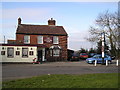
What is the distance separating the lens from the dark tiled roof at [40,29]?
39.2m

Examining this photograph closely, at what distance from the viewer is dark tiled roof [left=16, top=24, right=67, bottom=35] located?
3916 centimetres

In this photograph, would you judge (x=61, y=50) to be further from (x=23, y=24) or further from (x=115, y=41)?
(x=115, y=41)

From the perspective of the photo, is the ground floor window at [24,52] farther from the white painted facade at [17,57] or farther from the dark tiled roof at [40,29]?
the dark tiled roof at [40,29]

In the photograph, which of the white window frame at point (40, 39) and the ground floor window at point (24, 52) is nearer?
the ground floor window at point (24, 52)

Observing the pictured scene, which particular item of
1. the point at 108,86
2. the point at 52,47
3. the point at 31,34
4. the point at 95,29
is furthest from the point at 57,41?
the point at 108,86

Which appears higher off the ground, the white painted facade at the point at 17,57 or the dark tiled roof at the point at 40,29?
the dark tiled roof at the point at 40,29

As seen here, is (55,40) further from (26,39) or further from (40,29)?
(26,39)

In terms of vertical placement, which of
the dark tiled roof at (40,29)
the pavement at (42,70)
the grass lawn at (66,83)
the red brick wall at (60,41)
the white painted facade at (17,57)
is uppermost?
the dark tiled roof at (40,29)

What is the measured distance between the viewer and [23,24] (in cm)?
4203

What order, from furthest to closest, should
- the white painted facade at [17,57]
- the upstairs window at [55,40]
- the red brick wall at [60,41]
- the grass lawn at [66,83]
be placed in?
1. the upstairs window at [55,40]
2. the red brick wall at [60,41]
3. the white painted facade at [17,57]
4. the grass lawn at [66,83]

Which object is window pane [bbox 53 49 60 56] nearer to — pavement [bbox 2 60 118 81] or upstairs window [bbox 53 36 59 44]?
upstairs window [bbox 53 36 59 44]

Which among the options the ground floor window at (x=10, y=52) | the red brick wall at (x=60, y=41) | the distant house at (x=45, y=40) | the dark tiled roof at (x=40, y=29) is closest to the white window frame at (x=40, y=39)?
the distant house at (x=45, y=40)

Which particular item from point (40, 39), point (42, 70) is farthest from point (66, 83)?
point (40, 39)

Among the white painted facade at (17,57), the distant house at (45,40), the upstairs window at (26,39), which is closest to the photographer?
the white painted facade at (17,57)
